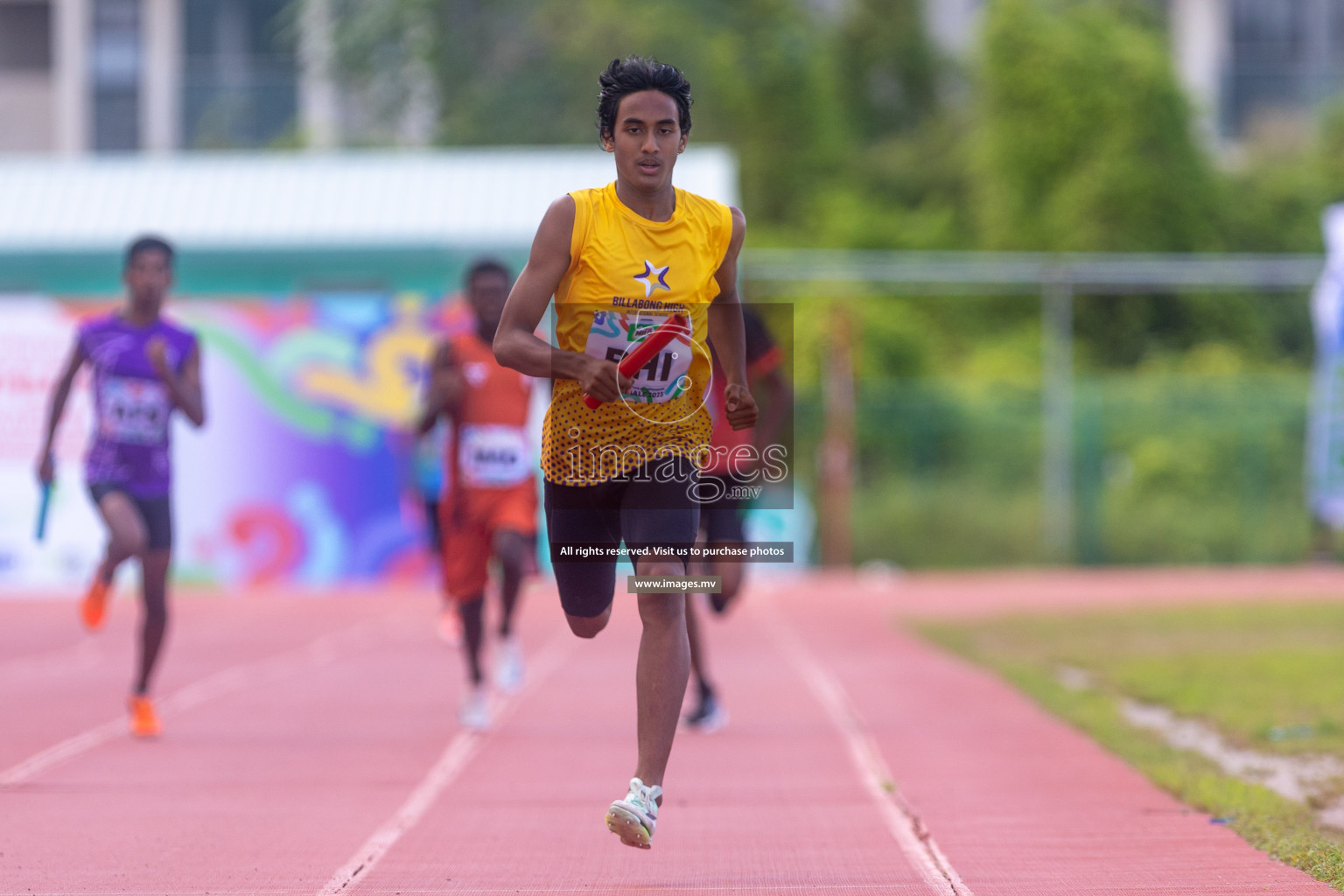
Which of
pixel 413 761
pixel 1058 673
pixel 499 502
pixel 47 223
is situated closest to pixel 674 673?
pixel 413 761

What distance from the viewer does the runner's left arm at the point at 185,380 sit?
816cm

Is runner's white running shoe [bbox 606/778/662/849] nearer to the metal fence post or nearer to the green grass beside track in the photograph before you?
the green grass beside track

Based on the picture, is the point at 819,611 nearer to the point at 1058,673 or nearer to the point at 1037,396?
the point at 1058,673

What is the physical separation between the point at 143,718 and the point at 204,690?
7.52 feet

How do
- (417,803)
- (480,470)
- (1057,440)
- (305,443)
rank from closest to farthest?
(417,803) < (480,470) < (305,443) < (1057,440)

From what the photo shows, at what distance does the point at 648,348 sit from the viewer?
480 centimetres

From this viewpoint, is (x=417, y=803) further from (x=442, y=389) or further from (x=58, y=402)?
(x=58, y=402)

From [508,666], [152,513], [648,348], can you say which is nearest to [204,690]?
[508,666]

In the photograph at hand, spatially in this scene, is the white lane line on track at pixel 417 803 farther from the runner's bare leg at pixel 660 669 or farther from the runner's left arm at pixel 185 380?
the runner's left arm at pixel 185 380

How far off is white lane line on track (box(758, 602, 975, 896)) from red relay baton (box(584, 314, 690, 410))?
5.59 feet

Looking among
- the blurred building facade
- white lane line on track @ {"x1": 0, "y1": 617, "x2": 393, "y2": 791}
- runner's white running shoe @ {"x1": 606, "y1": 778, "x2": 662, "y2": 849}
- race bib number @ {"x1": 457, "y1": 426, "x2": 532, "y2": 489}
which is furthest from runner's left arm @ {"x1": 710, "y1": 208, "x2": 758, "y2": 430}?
the blurred building facade

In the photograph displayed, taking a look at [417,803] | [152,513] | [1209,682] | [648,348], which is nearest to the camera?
[648,348]

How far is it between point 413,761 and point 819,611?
1030 centimetres

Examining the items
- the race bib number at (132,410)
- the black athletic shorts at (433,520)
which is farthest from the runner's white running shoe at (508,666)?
the black athletic shorts at (433,520)
